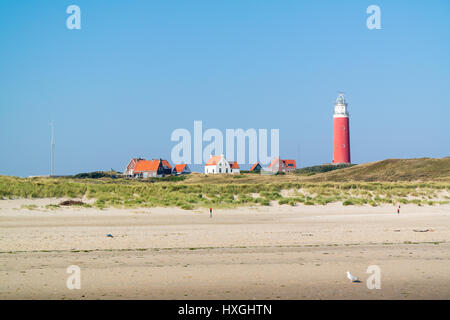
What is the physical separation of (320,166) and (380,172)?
1950 cm

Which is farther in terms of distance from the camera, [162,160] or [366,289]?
[162,160]

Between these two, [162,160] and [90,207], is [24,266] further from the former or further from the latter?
[162,160]

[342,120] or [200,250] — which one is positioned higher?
[342,120]

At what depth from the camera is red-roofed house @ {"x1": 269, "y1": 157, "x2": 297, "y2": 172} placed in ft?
287

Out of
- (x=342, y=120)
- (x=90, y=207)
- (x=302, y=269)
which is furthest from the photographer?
(x=342, y=120)

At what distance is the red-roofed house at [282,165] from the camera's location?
8754cm

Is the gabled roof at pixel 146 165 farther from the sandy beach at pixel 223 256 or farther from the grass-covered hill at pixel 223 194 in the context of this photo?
the sandy beach at pixel 223 256

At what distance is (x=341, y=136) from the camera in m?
83.2

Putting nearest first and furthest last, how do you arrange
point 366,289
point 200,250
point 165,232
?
point 366,289 → point 200,250 → point 165,232

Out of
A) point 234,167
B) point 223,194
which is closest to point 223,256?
point 223,194

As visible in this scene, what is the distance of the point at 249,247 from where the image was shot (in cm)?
1521

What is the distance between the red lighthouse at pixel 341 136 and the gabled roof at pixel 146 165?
90.8ft
